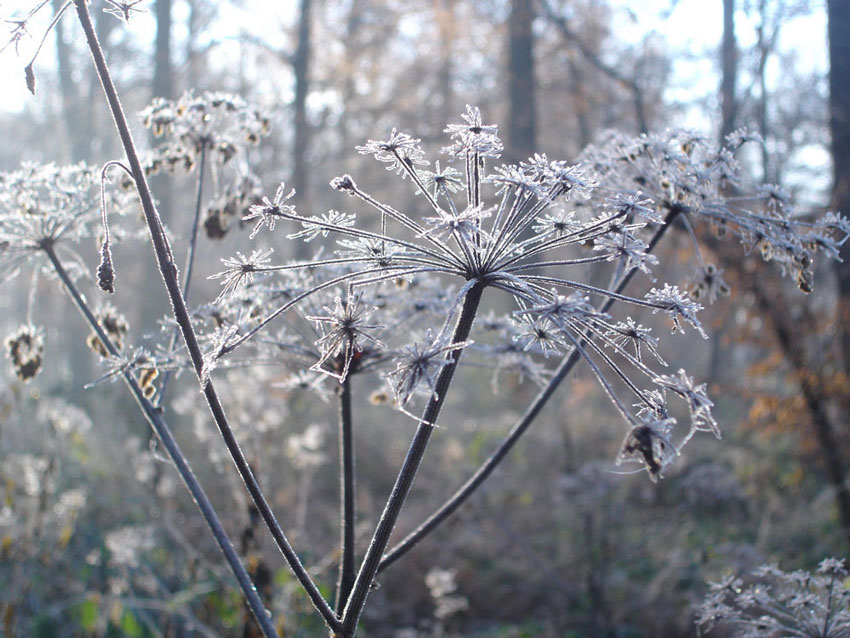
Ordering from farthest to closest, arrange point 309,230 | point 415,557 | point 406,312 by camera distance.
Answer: point 415,557 → point 406,312 → point 309,230

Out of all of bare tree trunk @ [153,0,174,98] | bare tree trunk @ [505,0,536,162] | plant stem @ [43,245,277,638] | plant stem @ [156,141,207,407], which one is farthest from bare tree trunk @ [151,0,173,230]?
plant stem @ [43,245,277,638]

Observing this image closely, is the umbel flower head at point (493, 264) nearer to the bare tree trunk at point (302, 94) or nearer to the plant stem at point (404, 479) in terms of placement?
the plant stem at point (404, 479)

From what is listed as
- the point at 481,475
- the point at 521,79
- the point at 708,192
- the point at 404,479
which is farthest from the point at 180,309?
the point at 521,79

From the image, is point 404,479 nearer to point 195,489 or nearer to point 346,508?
point 346,508

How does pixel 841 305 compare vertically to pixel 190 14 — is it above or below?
below

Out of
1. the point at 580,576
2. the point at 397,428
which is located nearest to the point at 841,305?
the point at 580,576

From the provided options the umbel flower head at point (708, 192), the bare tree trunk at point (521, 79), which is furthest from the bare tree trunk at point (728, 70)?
the umbel flower head at point (708, 192)

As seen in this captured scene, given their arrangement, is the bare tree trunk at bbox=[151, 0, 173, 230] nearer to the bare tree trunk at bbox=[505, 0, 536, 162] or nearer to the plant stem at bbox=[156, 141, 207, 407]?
the bare tree trunk at bbox=[505, 0, 536, 162]

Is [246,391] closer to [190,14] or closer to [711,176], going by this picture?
[711,176]
